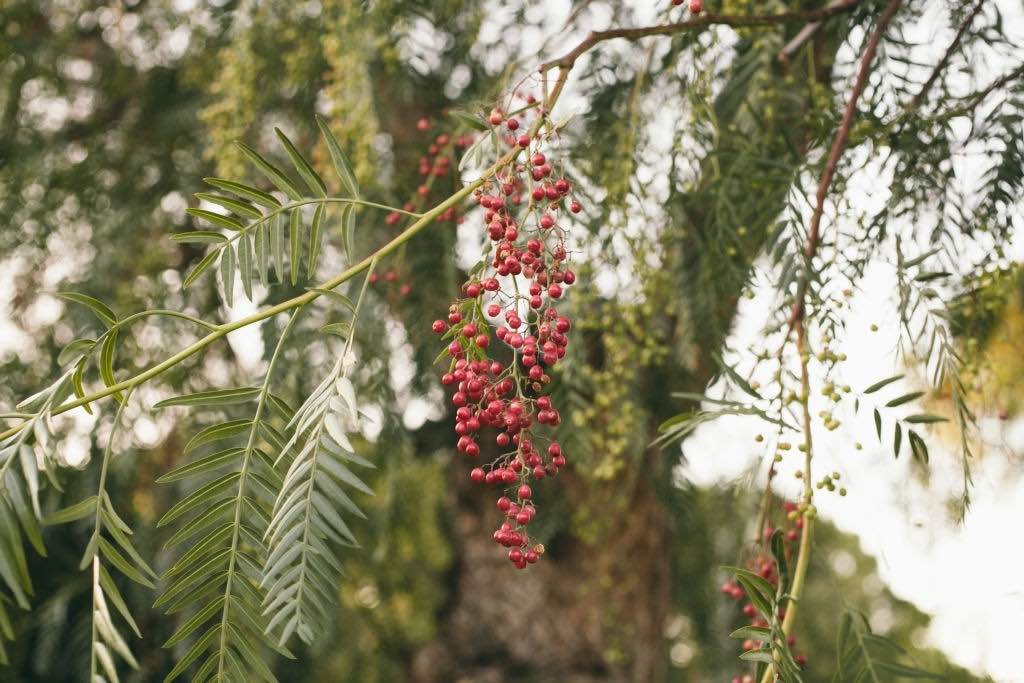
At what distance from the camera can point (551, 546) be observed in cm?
313

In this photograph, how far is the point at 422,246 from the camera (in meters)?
2.17

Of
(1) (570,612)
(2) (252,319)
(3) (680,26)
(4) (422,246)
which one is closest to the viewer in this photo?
(2) (252,319)

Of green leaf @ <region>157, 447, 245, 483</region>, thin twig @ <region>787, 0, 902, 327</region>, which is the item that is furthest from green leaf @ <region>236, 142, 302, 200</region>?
thin twig @ <region>787, 0, 902, 327</region>

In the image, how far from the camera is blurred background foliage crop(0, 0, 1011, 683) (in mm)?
1754

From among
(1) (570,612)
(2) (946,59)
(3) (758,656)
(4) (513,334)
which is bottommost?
(1) (570,612)

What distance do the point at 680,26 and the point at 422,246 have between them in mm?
1178

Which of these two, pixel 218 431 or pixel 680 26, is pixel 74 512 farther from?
pixel 680 26

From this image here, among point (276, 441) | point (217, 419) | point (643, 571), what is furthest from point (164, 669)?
point (276, 441)

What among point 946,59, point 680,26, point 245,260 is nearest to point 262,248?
point 245,260

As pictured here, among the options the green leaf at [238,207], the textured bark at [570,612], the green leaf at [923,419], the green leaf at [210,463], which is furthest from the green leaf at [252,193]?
the textured bark at [570,612]

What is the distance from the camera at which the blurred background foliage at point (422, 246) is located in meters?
1.75

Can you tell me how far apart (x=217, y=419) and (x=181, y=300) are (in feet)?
1.48

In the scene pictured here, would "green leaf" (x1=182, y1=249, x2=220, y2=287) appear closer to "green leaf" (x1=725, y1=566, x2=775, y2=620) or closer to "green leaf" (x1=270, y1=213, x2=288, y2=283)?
"green leaf" (x1=270, y1=213, x2=288, y2=283)

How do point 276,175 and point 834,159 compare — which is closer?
point 276,175
